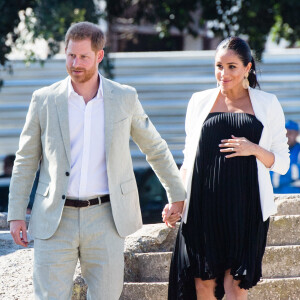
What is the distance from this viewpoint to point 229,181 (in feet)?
14.0

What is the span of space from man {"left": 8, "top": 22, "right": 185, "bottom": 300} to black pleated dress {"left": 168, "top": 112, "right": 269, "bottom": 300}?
45cm

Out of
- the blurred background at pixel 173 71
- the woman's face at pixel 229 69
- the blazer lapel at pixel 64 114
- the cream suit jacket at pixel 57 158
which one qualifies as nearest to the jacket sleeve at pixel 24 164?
the cream suit jacket at pixel 57 158

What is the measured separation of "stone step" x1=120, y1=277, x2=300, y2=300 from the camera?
5.01 meters

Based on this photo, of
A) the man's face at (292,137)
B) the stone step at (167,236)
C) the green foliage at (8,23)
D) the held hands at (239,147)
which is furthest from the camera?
the green foliage at (8,23)

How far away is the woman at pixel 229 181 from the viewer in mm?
4262

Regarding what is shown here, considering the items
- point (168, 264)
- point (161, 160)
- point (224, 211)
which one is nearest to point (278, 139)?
point (224, 211)

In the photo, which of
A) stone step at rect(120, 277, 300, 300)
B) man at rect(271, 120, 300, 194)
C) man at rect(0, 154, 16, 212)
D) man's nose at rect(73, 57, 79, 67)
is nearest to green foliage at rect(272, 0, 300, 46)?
man at rect(271, 120, 300, 194)

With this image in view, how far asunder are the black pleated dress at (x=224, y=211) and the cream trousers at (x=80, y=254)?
53cm

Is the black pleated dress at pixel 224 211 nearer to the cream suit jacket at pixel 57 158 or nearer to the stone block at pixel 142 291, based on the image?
the cream suit jacket at pixel 57 158

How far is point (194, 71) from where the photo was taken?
11.4 meters

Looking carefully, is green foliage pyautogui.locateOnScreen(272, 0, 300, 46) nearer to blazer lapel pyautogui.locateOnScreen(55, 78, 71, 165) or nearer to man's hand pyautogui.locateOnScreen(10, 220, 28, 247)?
blazer lapel pyautogui.locateOnScreen(55, 78, 71, 165)

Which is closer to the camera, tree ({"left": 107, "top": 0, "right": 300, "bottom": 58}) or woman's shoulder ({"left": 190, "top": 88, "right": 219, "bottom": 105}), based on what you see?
woman's shoulder ({"left": 190, "top": 88, "right": 219, "bottom": 105})

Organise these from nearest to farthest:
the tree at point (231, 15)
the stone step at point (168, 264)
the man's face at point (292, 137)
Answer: the stone step at point (168, 264) < the man's face at point (292, 137) < the tree at point (231, 15)

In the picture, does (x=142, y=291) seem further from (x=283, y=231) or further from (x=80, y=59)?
A: (x=80, y=59)
